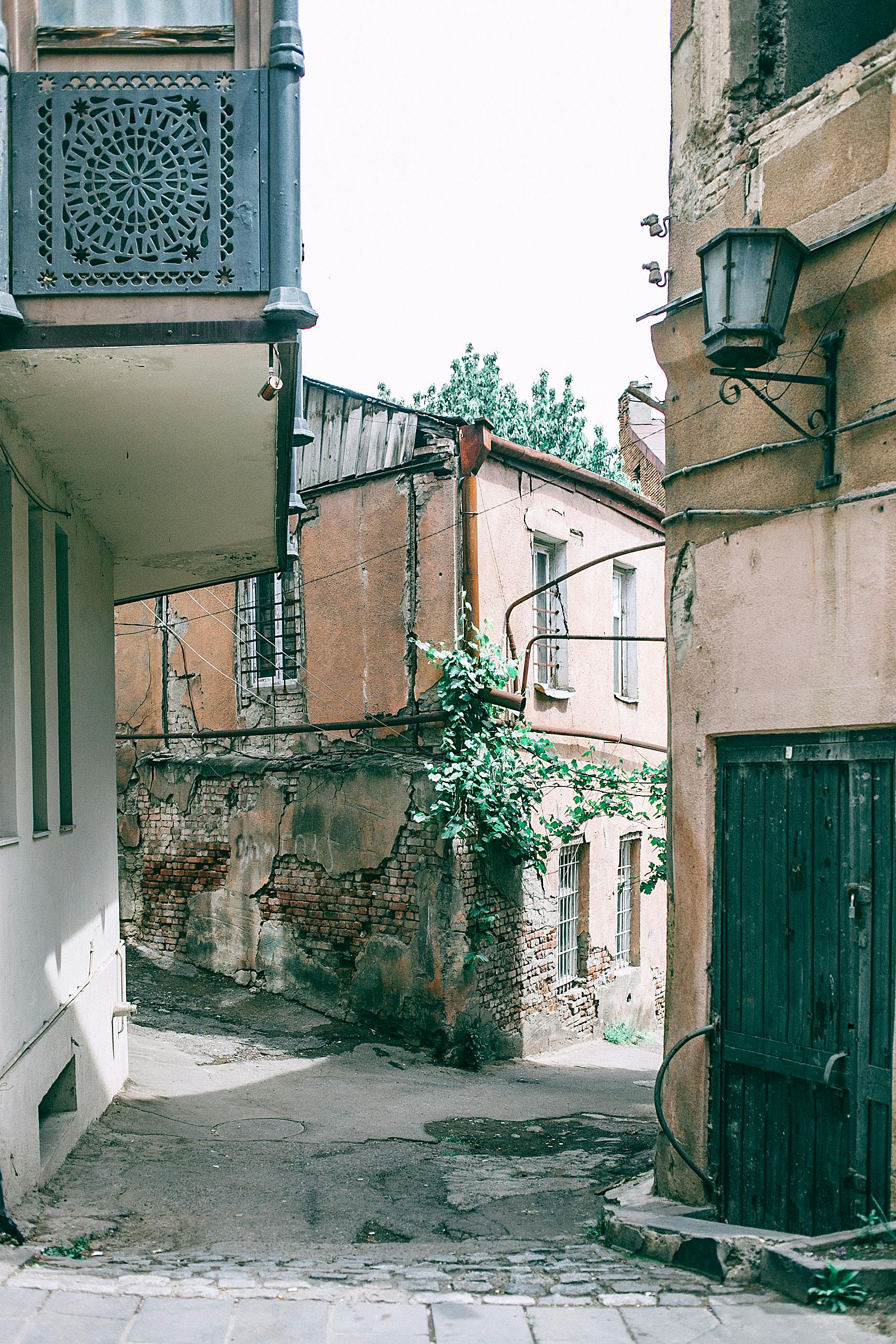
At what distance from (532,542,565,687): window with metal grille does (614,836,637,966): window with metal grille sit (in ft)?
9.02

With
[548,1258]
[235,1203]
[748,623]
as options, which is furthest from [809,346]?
[235,1203]

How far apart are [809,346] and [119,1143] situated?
20.7 ft

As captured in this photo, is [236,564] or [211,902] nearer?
[236,564]

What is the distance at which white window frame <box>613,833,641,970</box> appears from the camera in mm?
14531

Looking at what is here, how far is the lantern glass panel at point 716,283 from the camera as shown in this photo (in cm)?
504

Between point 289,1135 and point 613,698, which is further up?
point 613,698

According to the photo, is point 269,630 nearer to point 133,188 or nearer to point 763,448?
point 133,188

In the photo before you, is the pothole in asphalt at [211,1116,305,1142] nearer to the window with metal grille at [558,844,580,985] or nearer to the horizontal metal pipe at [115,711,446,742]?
the horizontal metal pipe at [115,711,446,742]

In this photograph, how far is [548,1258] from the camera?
494 centimetres

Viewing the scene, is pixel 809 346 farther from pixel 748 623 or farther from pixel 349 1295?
pixel 349 1295

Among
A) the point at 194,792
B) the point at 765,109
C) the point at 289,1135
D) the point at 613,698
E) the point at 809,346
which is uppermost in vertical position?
the point at 765,109

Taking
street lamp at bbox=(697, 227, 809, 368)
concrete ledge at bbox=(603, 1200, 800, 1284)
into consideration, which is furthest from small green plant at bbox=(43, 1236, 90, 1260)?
street lamp at bbox=(697, 227, 809, 368)

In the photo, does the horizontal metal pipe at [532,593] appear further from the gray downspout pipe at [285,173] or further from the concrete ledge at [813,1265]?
the concrete ledge at [813,1265]

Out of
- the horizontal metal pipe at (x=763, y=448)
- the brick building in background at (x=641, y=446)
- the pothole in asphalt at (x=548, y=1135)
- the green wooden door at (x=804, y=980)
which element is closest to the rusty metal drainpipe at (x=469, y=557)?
the pothole in asphalt at (x=548, y=1135)
